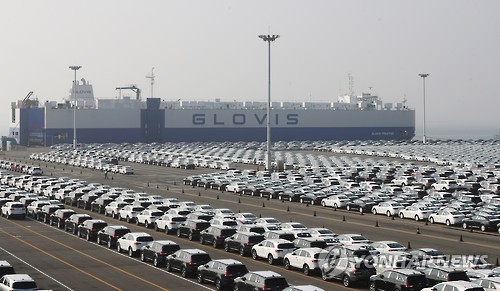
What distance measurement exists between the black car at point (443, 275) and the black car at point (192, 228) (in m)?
18.8

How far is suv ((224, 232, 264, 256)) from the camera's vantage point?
42125 millimetres

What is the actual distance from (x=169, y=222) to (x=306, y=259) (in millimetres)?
16389

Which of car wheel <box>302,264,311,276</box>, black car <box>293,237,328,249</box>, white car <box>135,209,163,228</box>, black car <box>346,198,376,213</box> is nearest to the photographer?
car wheel <box>302,264,311,276</box>

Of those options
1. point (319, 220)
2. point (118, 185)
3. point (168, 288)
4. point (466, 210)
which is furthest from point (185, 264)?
point (118, 185)

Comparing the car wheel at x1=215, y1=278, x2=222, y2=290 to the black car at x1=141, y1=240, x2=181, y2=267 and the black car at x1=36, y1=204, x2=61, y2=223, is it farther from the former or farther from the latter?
the black car at x1=36, y1=204, x2=61, y2=223

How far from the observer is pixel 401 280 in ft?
102

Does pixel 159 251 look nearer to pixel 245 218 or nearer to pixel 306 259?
pixel 306 259

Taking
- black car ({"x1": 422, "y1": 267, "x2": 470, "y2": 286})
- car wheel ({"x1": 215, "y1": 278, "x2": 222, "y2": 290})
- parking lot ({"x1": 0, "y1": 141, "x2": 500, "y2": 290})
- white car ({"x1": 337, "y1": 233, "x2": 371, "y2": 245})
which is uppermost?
black car ({"x1": 422, "y1": 267, "x2": 470, "y2": 286})

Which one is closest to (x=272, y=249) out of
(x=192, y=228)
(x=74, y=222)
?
(x=192, y=228)

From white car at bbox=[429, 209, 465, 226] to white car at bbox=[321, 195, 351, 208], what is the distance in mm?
9615

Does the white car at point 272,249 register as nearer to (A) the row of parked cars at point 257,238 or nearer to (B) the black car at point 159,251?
(A) the row of parked cars at point 257,238

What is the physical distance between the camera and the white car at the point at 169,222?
5119 centimetres

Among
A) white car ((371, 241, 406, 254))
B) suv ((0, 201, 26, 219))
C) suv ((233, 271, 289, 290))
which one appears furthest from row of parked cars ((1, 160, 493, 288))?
suv ((233, 271, 289, 290))

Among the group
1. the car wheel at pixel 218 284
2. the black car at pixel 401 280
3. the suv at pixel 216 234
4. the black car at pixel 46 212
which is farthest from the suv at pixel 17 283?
the black car at pixel 46 212
